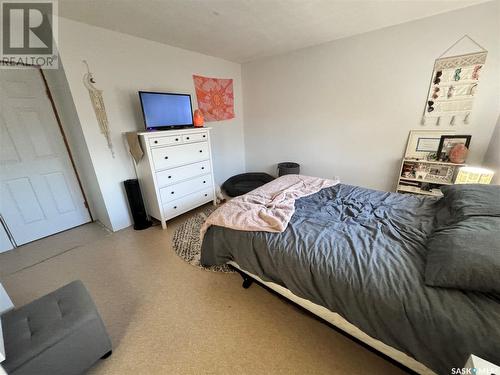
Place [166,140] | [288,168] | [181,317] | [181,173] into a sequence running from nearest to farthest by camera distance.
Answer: [181,317], [166,140], [181,173], [288,168]

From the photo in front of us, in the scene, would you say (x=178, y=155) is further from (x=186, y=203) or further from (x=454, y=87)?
(x=454, y=87)

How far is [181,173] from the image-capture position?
8.98 feet

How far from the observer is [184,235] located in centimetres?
253

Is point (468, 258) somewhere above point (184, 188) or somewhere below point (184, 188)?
above

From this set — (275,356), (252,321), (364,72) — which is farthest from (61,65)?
(364,72)

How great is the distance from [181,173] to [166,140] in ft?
1.56

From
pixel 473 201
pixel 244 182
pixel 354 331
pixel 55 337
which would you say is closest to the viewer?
pixel 55 337

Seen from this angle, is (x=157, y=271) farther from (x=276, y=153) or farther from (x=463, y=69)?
(x=463, y=69)

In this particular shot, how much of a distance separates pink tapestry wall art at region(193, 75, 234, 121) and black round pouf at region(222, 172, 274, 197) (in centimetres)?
113

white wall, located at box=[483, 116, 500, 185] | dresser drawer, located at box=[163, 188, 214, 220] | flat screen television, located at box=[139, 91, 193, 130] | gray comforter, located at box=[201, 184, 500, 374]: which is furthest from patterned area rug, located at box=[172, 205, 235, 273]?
white wall, located at box=[483, 116, 500, 185]

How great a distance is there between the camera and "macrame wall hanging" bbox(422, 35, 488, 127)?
208 cm

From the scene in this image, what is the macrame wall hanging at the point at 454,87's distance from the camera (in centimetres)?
208

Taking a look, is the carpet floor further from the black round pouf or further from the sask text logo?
the sask text logo

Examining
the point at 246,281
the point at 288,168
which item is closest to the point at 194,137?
the point at 288,168
